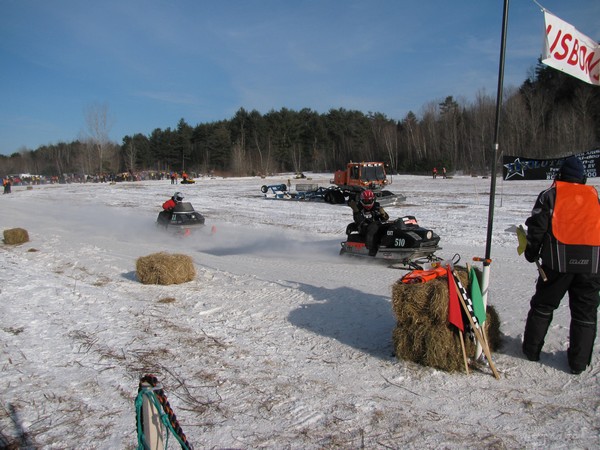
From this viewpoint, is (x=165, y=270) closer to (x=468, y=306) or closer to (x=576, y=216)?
(x=468, y=306)

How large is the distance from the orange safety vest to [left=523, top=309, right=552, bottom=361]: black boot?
31.7 inches

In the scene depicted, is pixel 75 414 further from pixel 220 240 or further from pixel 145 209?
pixel 145 209

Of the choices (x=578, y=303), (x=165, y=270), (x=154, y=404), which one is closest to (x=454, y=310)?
(x=578, y=303)

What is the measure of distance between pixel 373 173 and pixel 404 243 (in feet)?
58.4

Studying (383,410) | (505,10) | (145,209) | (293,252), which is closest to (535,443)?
(383,410)

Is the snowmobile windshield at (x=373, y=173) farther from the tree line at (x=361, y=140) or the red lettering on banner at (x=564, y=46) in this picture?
the tree line at (x=361, y=140)

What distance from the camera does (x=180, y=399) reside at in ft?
13.0

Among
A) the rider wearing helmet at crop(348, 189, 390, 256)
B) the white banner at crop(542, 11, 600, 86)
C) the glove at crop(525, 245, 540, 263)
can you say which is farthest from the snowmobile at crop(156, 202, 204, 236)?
the glove at crop(525, 245, 540, 263)

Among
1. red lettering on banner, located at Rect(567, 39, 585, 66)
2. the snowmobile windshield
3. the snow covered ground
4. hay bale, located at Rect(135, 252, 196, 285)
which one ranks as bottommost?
the snow covered ground

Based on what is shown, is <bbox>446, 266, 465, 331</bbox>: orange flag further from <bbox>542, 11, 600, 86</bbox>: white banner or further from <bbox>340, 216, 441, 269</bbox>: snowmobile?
<bbox>340, 216, 441, 269</bbox>: snowmobile

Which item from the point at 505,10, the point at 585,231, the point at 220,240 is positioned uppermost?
the point at 505,10

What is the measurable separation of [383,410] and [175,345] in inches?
106

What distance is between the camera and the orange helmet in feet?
32.1

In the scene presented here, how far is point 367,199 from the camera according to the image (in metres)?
9.85
